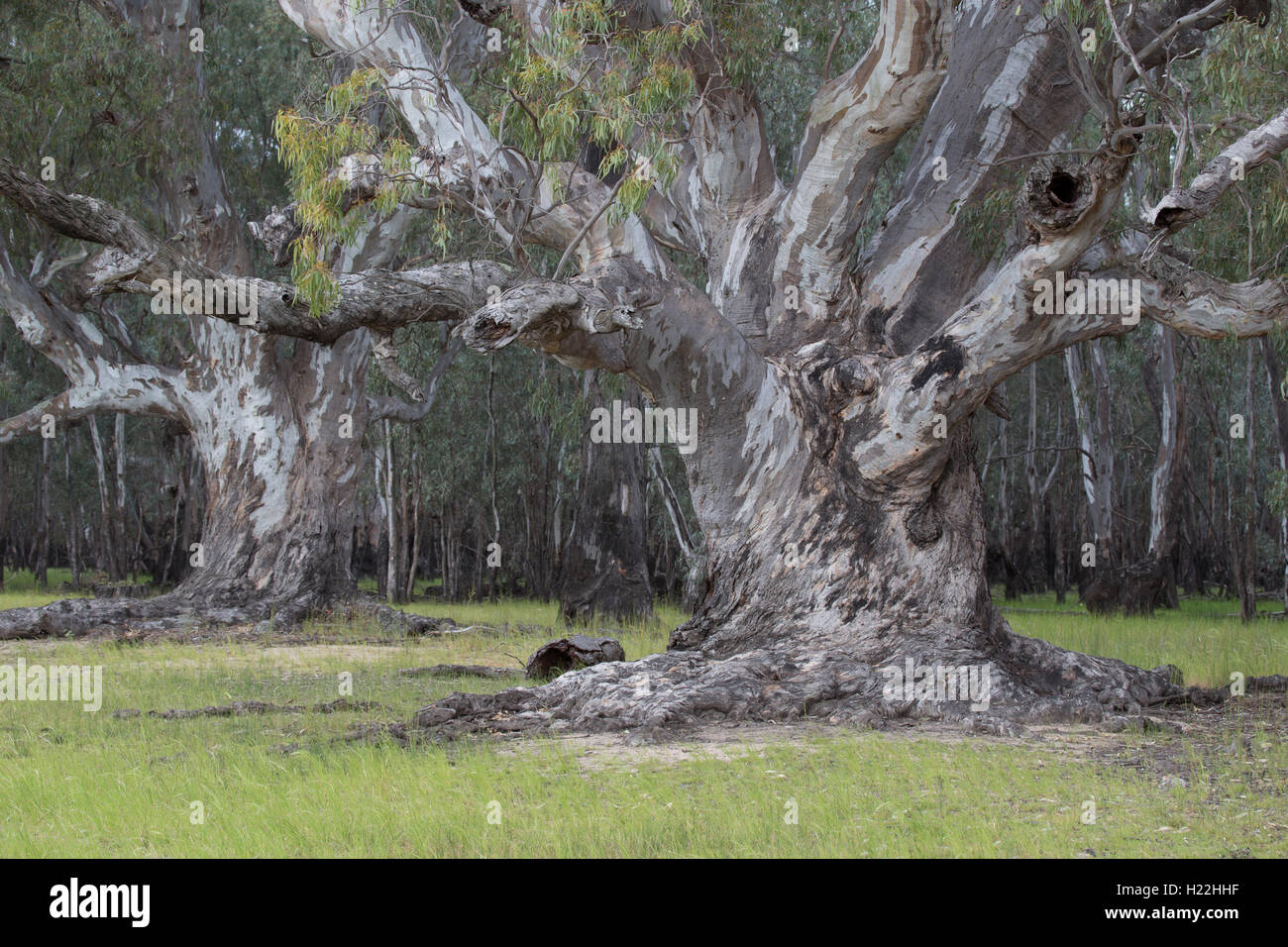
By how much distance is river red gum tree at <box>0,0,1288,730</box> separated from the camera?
688 cm

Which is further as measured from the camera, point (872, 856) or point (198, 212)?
point (198, 212)

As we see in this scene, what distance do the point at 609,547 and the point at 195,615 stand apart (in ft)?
14.1

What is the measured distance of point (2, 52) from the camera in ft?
49.0

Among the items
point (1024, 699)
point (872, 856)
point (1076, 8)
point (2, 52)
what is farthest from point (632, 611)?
point (2, 52)

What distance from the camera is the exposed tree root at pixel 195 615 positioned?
11375 mm

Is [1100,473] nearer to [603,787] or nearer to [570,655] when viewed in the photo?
[570,655]

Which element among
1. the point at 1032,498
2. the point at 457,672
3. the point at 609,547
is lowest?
the point at 457,672

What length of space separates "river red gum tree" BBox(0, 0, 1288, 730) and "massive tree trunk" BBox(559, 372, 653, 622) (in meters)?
4.28

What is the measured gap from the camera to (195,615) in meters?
11.9

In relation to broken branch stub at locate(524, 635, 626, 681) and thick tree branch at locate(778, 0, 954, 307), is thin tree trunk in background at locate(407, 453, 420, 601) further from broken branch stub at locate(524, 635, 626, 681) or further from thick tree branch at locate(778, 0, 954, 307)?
thick tree branch at locate(778, 0, 954, 307)

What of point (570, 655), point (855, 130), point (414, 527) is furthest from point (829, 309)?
point (414, 527)

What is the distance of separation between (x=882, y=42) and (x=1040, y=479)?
73.4 feet

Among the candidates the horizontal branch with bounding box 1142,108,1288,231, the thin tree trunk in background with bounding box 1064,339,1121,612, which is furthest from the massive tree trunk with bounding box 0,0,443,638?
the thin tree trunk in background with bounding box 1064,339,1121,612
